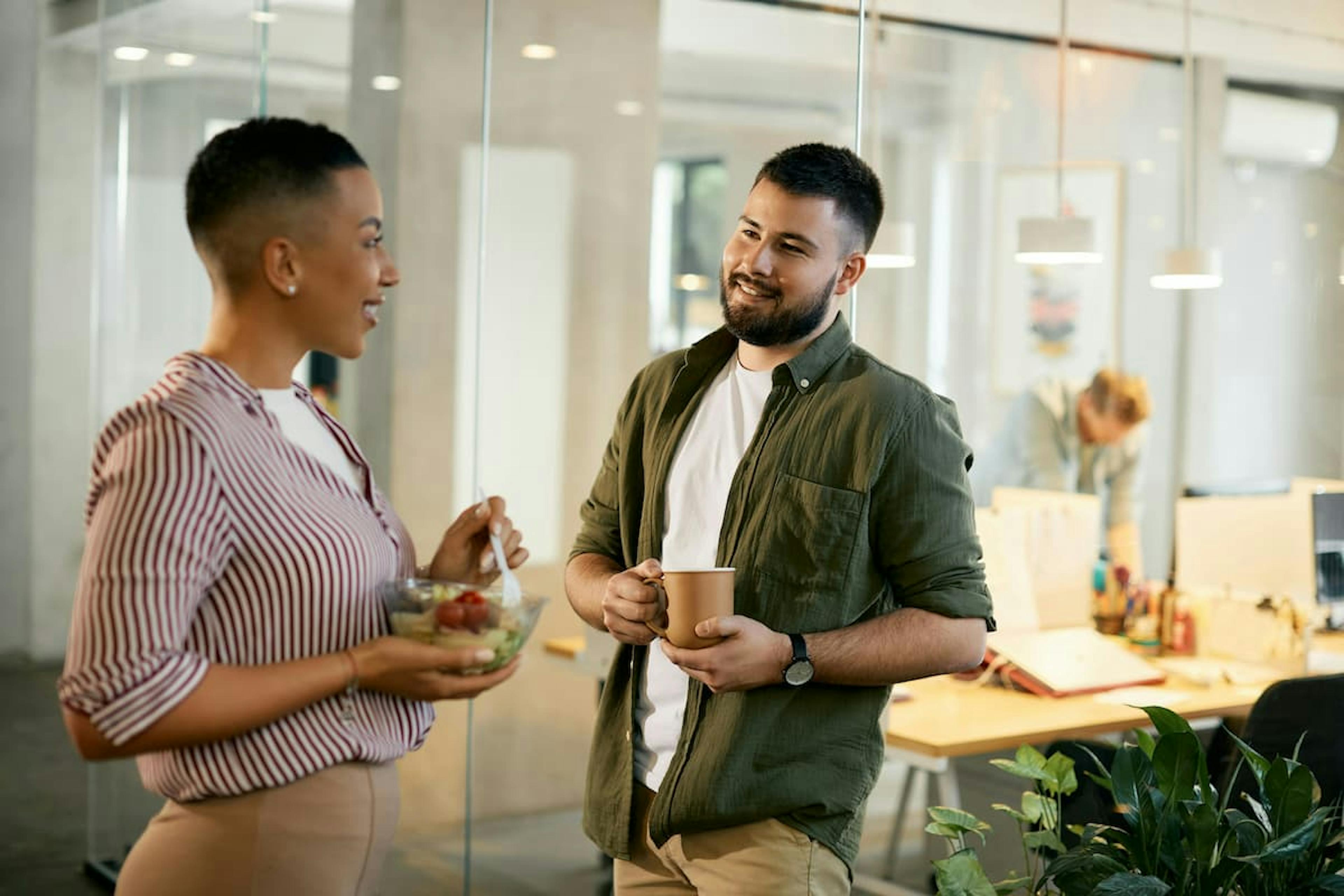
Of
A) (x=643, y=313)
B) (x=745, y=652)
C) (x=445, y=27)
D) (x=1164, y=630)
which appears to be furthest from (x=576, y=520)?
(x=745, y=652)

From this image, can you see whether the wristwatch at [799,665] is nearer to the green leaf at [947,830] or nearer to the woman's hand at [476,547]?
the green leaf at [947,830]

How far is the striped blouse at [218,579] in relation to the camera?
4.11 feet

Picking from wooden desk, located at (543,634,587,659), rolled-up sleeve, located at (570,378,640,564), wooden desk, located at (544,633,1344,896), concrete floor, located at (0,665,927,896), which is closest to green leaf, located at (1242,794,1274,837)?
rolled-up sleeve, located at (570,378,640,564)

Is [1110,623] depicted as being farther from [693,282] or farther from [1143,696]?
[693,282]

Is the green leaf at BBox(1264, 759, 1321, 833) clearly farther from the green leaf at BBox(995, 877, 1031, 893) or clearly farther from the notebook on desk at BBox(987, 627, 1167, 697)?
the notebook on desk at BBox(987, 627, 1167, 697)

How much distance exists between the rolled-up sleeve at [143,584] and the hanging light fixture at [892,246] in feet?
9.78

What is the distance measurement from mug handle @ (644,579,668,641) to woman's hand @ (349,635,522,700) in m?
0.39

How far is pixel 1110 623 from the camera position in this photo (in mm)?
4137

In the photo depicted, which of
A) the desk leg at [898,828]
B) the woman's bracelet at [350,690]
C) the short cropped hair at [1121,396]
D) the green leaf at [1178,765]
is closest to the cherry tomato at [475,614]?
the woman's bracelet at [350,690]

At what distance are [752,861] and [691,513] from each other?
44cm

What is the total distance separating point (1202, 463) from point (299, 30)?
2.68m

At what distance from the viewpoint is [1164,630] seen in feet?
13.4

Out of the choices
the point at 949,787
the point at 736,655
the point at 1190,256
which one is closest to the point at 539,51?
the point at 1190,256

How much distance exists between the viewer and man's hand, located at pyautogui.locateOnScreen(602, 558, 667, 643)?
176 centimetres
